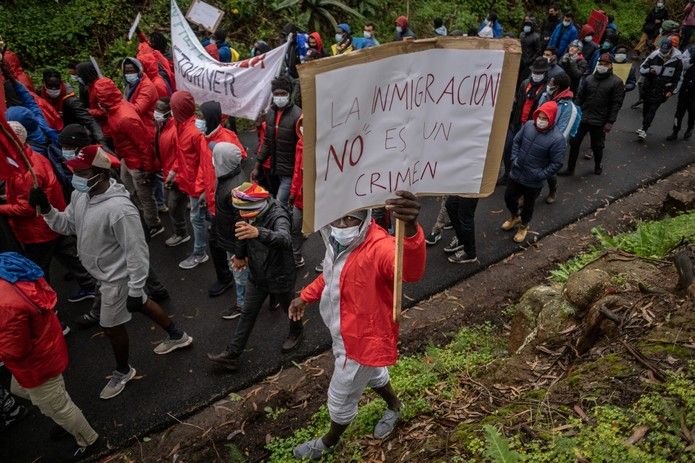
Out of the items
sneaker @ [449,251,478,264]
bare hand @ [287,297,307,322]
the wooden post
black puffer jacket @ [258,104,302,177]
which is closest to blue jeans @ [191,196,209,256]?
black puffer jacket @ [258,104,302,177]

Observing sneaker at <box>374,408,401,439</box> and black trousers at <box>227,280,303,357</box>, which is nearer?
sneaker at <box>374,408,401,439</box>

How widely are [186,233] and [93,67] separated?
10.3 ft

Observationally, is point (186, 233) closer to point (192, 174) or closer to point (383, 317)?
point (192, 174)

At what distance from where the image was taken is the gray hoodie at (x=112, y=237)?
14.1 feet

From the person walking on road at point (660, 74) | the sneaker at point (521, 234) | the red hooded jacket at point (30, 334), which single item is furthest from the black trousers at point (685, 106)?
the red hooded jacket at point (30, 334)

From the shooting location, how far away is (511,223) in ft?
25.4

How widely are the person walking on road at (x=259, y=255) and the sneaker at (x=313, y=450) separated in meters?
1.42

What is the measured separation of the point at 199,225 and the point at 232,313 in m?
1.37

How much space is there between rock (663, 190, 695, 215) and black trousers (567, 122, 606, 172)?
1730 mm

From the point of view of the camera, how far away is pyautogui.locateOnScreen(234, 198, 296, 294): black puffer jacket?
187 inches

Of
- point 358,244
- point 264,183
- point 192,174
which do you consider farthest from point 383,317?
point 264,183

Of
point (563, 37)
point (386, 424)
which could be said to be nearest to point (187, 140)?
point (386, 424)

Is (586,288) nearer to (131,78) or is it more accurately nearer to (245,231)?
(245,231)

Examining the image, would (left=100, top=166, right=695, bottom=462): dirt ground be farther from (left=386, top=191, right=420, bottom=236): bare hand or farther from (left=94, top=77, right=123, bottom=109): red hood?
(left=94, top=77, right=123, bottom=109): red hood
